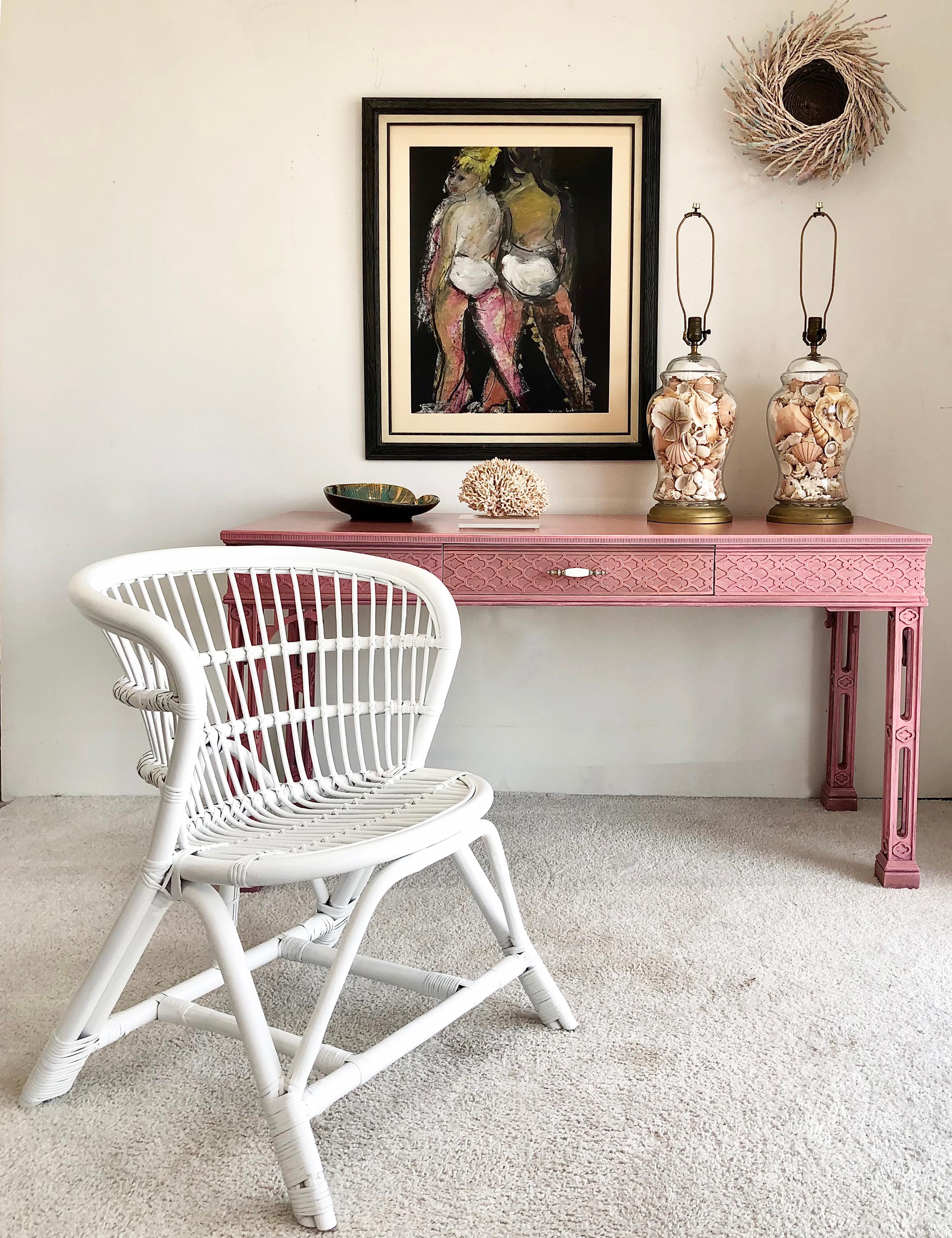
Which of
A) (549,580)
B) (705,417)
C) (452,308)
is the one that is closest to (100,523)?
(452,308)

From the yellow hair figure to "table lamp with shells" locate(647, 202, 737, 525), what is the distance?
2.19 ft

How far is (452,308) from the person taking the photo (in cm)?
263

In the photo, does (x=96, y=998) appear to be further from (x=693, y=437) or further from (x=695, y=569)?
(x=693, y=437)

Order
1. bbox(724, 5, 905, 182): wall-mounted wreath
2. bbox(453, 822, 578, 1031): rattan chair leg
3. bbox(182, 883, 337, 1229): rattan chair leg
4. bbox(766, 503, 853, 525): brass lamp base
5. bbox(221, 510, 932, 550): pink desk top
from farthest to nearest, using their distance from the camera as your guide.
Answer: bbox(724, 5, 905, 182): wall-mounted wreath < bbox(766, 503, 853, 525): brass lamp base < bbox(221, 510, 932, 550): pink desk top < bbox(453, 822, 578, 1031): rattan chair leg < bbox(182, 883, 337, 1229): rattan chair leg

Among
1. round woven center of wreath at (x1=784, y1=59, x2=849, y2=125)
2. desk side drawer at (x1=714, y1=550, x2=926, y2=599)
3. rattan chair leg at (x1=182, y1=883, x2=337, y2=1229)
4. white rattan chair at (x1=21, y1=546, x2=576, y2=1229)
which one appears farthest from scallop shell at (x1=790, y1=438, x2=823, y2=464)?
rattan chair leg at (x1=182, y1=883, x2=337, y2=1229)

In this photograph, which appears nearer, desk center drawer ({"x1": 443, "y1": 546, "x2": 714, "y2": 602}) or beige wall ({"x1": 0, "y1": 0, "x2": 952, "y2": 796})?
desk center drawer ({"x1": 443, "y1": 546, "x2": 714, "y2": 602})

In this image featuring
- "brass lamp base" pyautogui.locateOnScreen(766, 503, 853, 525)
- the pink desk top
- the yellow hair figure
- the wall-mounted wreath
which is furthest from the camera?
the yellow hair figure

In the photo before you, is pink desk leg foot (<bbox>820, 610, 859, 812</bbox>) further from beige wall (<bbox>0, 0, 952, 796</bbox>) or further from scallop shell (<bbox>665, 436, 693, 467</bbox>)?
scallop shell (<bbox>665, 436, 693, 467</bbox>)

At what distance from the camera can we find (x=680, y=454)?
2.36 meters

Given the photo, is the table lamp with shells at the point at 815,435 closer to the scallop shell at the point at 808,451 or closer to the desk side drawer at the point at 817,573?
the scallop shell at the point at 808,451

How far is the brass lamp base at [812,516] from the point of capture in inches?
91.7

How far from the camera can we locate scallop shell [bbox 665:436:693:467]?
2.35 metres

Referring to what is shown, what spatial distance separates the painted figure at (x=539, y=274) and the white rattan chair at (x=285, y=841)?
117 cm

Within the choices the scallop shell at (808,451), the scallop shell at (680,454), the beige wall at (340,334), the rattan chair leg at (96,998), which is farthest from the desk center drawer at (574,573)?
the rattan chair leg at (96,998)
